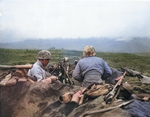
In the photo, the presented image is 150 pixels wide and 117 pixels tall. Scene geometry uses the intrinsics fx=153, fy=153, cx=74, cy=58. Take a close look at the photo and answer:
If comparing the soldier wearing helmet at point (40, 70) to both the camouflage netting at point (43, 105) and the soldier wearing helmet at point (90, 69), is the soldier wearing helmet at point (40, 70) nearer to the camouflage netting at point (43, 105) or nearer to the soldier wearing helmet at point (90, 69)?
the camouflage netting at point (43, 105)

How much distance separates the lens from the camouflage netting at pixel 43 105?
1835 mm

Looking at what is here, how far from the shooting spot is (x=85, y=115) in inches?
70.9

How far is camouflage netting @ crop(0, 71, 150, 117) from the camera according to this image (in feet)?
6.02

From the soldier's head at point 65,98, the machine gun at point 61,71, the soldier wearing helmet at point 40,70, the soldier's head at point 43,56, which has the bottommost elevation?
the machine gun at point 61,71

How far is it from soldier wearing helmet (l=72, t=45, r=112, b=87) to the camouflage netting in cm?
100

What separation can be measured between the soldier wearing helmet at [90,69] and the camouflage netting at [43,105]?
100cm

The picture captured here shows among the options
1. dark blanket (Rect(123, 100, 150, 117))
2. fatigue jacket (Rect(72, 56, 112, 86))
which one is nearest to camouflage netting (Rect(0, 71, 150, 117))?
dark blanket (Rect(123, 100, 150, 117))

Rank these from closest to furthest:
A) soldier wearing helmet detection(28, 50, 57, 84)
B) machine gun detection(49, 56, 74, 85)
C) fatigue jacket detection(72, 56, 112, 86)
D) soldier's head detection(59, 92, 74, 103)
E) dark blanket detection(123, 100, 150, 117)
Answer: dark blanket detection(123, 100, 150, 117), soldier's head detection(59, 92, 74, 103), soldier wearing helmet detection(28, 50, 57, 84), fatigue jacket detection(72, 56, 112, 86), machine gun detection(49, 56, 74, 85)

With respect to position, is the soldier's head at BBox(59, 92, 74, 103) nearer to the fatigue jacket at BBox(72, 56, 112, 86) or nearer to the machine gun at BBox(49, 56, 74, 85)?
the fatigue jacket at BBox(72, 56, 112, 86)

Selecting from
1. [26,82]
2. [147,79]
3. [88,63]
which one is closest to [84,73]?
[88,63]

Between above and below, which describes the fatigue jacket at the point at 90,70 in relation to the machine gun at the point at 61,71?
above

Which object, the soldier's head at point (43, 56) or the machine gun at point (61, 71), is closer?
the soldier's head at point (43, 56)

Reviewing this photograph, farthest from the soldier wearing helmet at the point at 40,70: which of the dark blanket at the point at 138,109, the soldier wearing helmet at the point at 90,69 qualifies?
the dark blanket at the point at 138,109

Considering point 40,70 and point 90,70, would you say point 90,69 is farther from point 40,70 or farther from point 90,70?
point 40,70
